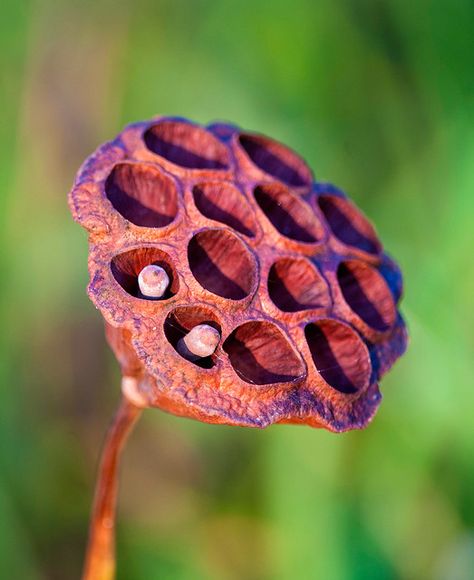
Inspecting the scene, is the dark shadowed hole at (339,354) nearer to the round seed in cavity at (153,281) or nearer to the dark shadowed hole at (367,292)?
the dark shadowed hole at (367,292)

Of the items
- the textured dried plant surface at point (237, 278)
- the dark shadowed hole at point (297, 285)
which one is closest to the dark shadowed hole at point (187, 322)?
the textured dried plant surface at point (237, 278)

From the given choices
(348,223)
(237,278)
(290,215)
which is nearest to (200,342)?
(237,278)

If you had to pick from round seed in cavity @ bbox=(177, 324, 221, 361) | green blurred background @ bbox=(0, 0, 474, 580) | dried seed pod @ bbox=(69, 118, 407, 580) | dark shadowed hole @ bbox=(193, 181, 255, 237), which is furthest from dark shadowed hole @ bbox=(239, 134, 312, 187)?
green blurred background @ bbox=(0, 0, 474, 580)

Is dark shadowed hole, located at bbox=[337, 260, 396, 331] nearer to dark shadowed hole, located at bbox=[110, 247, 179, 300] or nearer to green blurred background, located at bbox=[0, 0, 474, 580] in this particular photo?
dark shadowed hole, located at bbox=[110, 247, 179, 300]

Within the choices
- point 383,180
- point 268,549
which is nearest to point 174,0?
point 383,180

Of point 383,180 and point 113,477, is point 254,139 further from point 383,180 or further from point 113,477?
point 383,180
